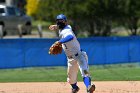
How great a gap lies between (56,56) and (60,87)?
22.0ft

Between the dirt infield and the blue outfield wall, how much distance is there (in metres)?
5.16

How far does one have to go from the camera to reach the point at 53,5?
113 feet

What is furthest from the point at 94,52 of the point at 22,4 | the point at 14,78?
the point at 22,4

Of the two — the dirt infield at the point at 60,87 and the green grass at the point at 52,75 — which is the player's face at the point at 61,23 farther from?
the green grass at the point at 52,75

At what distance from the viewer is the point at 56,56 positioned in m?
20.6

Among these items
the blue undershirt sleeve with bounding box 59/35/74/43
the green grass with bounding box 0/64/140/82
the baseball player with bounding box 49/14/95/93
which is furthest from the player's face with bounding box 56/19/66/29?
the green grass with bounding box 0/64/140/82

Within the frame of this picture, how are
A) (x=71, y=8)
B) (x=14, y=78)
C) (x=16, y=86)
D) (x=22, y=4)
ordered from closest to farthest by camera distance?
(x=16, y=86) < (x=14, y=78) < (x=71, y=8) < (x=22, y=4)

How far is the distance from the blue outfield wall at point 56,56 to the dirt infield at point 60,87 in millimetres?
5162

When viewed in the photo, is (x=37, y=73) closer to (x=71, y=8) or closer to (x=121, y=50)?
(x=121, y=50)

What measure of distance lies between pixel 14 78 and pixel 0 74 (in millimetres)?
1859

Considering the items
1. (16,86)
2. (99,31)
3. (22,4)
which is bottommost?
(22,4)

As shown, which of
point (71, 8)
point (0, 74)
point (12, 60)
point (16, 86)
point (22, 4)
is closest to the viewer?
point (16, 86)

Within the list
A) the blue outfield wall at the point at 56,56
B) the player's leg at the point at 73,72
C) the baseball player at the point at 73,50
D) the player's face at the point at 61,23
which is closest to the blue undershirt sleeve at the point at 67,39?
the baseball player at the point at 73,50

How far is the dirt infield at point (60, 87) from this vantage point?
13117 mm
